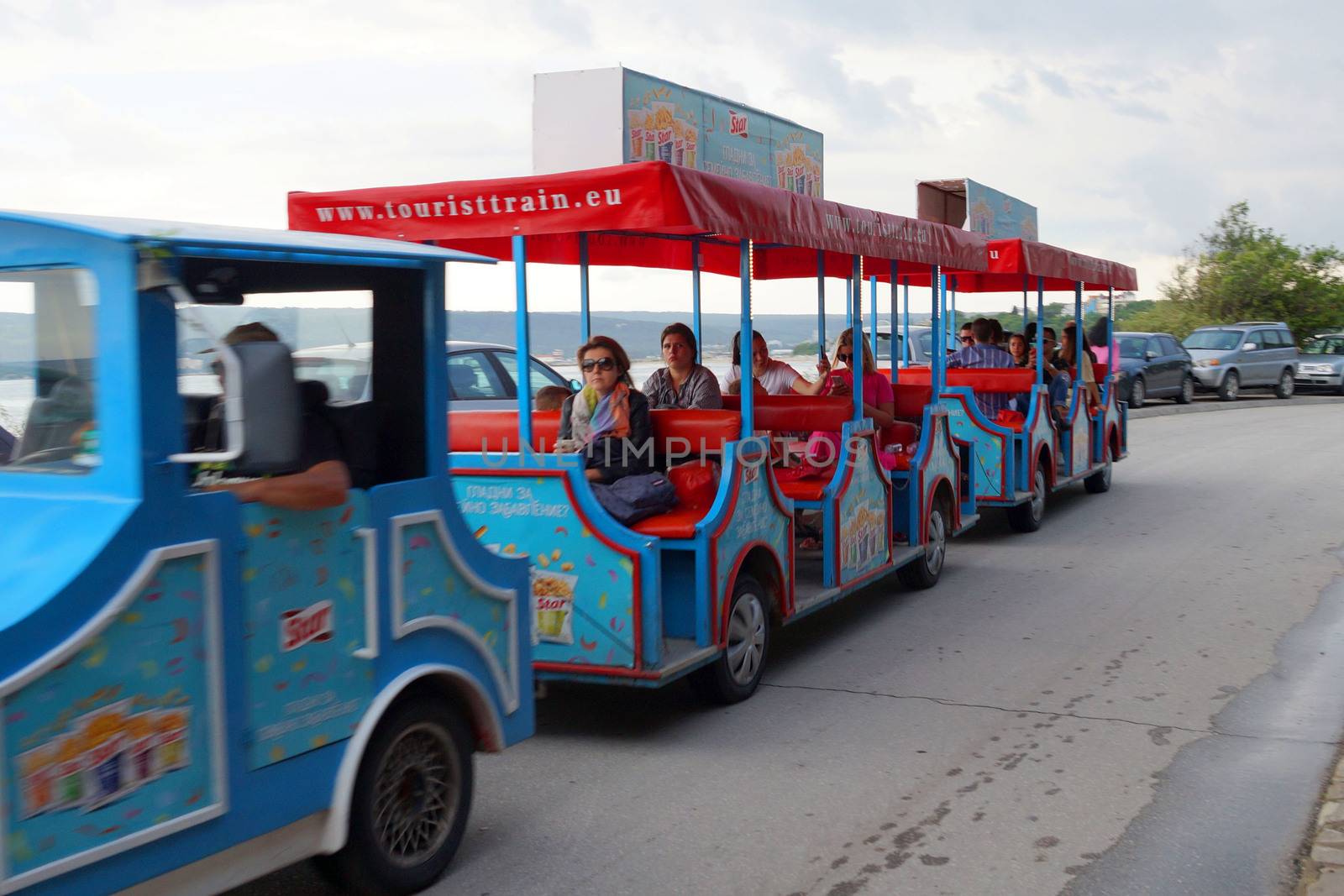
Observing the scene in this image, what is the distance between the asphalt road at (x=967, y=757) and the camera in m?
4.34

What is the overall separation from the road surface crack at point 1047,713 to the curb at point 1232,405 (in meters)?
19.2

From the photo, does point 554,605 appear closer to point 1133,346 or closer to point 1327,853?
point 1327,853

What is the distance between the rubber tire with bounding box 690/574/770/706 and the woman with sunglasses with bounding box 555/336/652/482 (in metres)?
0.79

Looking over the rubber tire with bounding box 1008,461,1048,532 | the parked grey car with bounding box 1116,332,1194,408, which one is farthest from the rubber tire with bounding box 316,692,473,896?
the parked grey car with bounding box 1116,332,1194,408

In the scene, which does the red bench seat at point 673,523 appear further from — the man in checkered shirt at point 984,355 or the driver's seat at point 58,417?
the man in checkered shirt at point 984,355

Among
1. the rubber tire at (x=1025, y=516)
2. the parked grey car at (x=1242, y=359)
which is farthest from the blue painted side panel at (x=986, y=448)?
the parked grey car at (x=1242, y=359)

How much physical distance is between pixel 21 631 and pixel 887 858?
285 centimetres

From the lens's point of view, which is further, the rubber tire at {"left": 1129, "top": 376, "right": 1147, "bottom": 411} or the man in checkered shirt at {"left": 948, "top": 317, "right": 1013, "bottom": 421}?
the rubber tire at {"left": 1129, "top": 376, "right": 1147, "bottom": 411}

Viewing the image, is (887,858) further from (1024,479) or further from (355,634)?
(1024,479)

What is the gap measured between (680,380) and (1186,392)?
22477 mm

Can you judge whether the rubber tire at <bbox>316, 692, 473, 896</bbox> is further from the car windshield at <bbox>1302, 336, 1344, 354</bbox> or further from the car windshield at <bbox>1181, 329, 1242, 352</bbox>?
the car windshield at <bbox>1302, 336, 1344, 354</bbox>

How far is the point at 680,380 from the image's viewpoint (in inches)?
311

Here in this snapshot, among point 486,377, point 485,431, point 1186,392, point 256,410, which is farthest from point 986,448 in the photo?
point 1186,392

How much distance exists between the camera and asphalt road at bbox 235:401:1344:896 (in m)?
4.34
